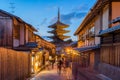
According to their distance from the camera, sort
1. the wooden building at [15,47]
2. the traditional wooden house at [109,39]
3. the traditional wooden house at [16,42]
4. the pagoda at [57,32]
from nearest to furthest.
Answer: the wooden building at [15,47] → the traditional wooden house at [109,39] → the traditional wooden house at [16,42] → the pagoda at [57,32]

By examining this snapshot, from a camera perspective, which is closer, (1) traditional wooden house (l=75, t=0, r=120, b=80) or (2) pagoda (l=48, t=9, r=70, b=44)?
(1) traditional wooden house (l=75, t=0, r=120, b=80)

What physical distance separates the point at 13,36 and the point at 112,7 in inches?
472

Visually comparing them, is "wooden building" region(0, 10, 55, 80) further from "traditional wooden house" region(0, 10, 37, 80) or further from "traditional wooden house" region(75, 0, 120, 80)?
"traditional wooden house" region(75, 0, 120, 80)

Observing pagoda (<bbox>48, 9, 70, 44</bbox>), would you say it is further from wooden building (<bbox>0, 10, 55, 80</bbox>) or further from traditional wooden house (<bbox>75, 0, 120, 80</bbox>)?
traditional wooden house (<bbox>75, 0, 120, 80</bbox>)

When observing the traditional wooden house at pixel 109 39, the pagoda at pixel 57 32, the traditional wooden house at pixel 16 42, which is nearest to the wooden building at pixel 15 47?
the traditional wooden house at pixel 16 42

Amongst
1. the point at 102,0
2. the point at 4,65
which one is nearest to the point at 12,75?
the point at 4,65

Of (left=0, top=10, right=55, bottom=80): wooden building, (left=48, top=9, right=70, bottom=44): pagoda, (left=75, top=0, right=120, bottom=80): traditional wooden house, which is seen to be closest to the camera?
(left=0, top=10, right=55, bottom=80): wooden building

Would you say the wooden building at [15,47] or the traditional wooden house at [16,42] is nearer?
the wooden building at [15,47]

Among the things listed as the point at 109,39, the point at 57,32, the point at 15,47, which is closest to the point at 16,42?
the point at 15,47

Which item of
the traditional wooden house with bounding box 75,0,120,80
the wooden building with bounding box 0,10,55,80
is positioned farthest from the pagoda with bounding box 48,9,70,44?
the traditional wooden house with bounding box 75,0,120,80

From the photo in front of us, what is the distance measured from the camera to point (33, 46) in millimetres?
32188

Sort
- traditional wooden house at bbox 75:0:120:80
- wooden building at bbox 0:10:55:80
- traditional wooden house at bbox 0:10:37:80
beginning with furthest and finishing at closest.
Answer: traditional wooden house at bbox 0:10:37:80
traditional wooden house at bbox 75:0:120:80
wooden building at bbox 0:10:55:80

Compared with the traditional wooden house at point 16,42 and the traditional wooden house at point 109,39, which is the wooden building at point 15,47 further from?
the traditional wooden house at point 109,39

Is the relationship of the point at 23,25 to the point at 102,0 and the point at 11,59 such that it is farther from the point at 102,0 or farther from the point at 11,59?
the point at 11,59
